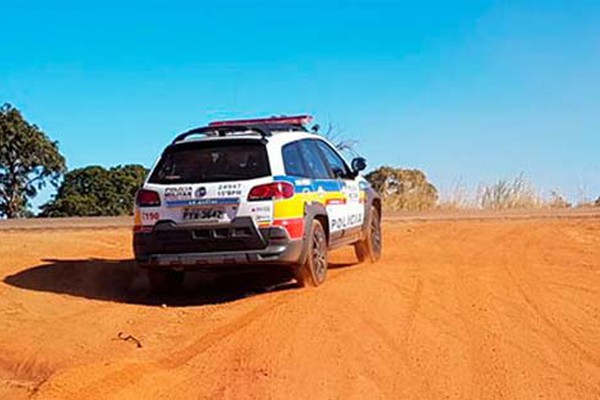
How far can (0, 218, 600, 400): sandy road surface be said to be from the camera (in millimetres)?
6422

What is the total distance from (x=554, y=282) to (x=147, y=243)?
4530mm

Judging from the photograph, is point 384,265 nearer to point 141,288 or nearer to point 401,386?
point 141,288

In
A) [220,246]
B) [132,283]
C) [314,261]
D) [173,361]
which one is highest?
[220,246]

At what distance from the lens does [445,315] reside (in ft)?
26.9

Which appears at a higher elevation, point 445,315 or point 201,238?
point 201,238

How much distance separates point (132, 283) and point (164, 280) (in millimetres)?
1034

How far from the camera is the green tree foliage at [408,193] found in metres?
26.7

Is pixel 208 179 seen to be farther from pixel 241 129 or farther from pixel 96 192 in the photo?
pixel 96 192

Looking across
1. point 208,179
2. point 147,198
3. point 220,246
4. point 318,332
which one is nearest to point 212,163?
point 208,179

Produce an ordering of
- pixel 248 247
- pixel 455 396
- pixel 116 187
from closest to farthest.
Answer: pixel 455 396 → pixel 248 247 → pixel 116 187

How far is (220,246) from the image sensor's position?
9375 millimetres

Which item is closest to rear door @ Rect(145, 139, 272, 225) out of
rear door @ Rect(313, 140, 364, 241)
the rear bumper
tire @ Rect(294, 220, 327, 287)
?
the rear bumper

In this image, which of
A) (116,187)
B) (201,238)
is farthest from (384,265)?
(116,187)

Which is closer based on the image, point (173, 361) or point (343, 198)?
point (173, 361)
